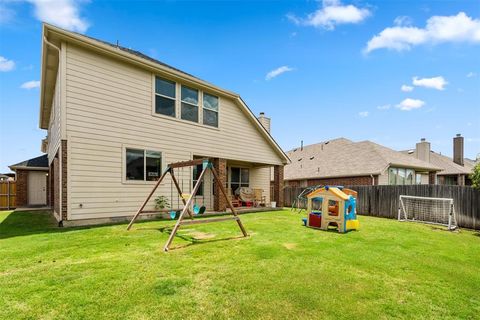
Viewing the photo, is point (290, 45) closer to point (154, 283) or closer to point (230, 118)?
point (230, 118)

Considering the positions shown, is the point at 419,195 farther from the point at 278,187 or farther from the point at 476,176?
the point at 278,187

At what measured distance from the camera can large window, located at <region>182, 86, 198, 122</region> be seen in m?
11.3

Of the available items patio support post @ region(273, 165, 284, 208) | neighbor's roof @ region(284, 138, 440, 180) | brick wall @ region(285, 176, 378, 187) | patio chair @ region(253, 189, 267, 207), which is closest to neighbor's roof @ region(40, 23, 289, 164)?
patio support post @ region(273, 165, 284, 208)

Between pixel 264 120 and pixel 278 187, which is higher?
pixel 264 120

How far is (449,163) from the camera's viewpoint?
26812 mm

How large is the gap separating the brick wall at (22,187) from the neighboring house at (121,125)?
6.98 m

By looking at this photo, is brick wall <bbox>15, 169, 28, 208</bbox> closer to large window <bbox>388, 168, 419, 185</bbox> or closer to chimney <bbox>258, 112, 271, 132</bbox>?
chimney <bbox>258, 112, 271, 132</bbox>

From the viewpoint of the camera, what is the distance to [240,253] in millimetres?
5250

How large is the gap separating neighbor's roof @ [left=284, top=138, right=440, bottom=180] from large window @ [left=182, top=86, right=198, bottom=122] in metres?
12.6

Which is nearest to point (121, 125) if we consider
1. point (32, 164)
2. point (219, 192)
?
point (219, 192)

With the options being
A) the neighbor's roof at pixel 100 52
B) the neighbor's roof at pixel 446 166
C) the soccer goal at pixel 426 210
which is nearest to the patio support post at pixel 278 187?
the neighbor's roof at pixel 100 52

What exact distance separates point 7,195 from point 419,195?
23807 mm

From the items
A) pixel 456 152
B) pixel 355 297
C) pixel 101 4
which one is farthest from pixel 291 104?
pixel 456 152

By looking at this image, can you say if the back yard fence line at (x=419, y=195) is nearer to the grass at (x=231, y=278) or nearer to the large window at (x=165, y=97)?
the grass at (x=231, y=278)
